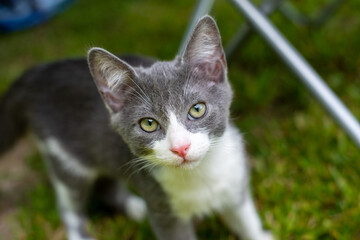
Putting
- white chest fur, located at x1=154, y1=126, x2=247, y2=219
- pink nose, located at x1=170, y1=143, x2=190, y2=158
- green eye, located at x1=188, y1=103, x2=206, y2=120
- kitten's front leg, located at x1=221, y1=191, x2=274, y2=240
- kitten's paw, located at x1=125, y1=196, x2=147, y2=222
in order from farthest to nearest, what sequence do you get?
kitten's paw, located at x1=125, y1=196, x2=147, y2=222 → kitten's front leg, located at x1=221, y1=191, x2=274, y2=240 → white chest fur, located at x1=154, y1=126, x2=247, y2=219 → green eye, located at x1=188, y1=103, x2=206, y2=120 → pink nose, located at x1=170, y1=143, x2=190, y2=158

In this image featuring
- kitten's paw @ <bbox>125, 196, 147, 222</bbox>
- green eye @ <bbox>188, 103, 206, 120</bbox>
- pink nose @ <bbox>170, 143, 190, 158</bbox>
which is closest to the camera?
pink nose @ <bbox>170, 143, 190, 158</bbox>

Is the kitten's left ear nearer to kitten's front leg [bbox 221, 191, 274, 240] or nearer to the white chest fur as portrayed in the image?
the white chest fur

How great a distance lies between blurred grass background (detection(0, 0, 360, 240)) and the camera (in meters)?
2.12

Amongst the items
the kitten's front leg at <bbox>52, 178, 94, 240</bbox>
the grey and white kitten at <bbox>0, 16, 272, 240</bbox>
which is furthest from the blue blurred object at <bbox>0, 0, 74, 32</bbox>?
the kitten's front leg at <bbox>52, 178, 94, 240</bbox>

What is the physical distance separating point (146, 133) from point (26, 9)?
144 cm

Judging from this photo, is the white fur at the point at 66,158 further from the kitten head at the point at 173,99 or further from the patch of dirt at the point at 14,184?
the kitten head at the point at 173,99

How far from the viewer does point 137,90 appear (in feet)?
5.27

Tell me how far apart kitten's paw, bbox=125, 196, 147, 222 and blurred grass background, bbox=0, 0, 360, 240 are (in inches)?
3.0

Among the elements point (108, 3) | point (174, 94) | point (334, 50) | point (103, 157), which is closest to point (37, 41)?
point (108, 3)

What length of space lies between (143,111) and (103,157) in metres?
0.56

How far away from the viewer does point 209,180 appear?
5.75 ft

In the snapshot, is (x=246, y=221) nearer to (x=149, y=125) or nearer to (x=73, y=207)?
(x=149, y=125)

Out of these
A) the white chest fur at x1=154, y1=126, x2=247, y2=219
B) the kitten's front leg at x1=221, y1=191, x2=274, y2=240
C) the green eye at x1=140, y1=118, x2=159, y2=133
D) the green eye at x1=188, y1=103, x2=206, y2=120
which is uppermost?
the green eye at x1=140, y1=118, x2=159, y2=133

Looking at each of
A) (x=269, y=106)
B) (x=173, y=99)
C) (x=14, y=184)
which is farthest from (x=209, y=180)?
(x=14, y=184)
